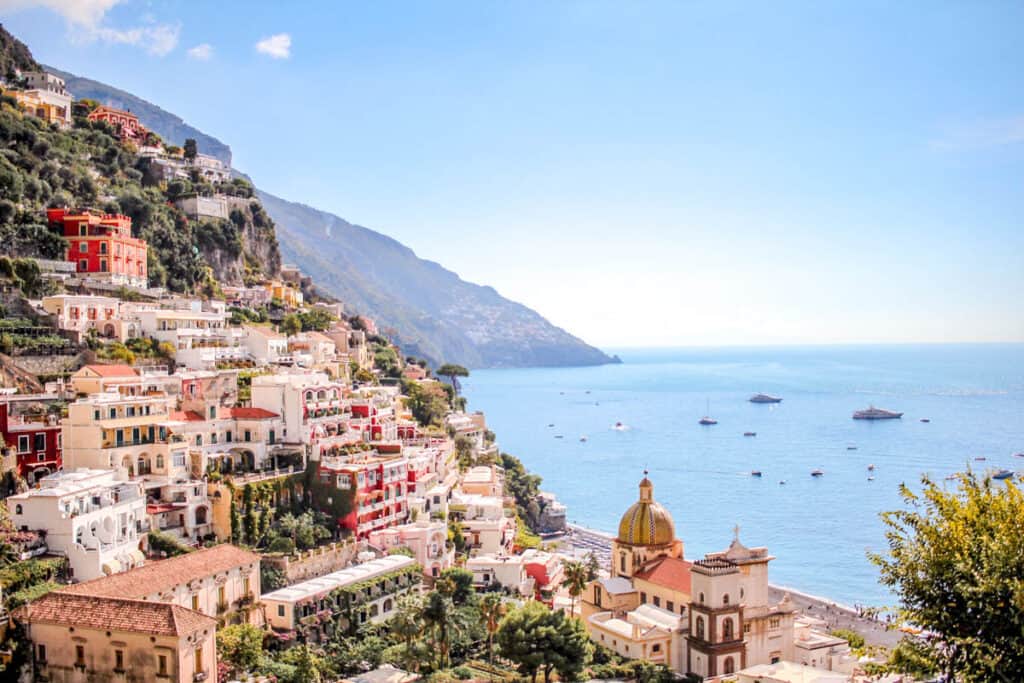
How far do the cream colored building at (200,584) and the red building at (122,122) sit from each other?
5024 cm

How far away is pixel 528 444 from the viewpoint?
401 ft

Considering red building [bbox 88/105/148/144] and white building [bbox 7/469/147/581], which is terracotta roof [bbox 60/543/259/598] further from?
red building [bbox 88/105/148/144]

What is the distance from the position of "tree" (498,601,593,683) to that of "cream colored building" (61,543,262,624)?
826 centimetres

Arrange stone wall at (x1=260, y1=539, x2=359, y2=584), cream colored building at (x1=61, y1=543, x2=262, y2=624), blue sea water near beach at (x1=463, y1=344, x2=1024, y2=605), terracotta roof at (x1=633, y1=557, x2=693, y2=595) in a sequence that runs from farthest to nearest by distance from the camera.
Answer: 1. blue sea water near beach at (x1=463, y1=344, x2=1024, y2=605)
2. terracotta roof at (x1=633, y1=557, x2=693, y2=595)
3. stone wall at (x1=260, y1=539, x2=359, y2=584)
4. cream colored building at (x1=61, y1=543, x2=262, y2=624)

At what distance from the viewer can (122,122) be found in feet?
238

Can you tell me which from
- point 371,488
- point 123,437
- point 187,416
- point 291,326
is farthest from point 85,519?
point 291,326

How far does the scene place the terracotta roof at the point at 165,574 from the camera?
83.8 ft

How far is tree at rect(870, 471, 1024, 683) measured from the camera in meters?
16.3

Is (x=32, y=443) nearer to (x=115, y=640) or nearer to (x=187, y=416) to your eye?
(x=187, y=416)

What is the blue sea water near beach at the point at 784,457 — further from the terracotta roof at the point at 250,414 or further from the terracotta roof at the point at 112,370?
the terracotta roof at the point at 112,370

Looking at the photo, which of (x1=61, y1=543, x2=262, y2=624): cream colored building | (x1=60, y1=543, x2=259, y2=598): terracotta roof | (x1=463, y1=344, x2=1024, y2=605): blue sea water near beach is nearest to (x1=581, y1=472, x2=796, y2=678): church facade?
(x1=61, y1=543, x2=262, y2=624): cream colored building

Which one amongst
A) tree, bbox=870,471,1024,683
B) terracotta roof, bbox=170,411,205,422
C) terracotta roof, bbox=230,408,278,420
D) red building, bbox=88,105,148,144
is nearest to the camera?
tree, bbox=870,471,1024,683

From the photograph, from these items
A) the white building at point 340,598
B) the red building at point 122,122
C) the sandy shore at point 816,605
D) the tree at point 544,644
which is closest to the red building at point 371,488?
the white building at point 340,598

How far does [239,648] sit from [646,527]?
53.3 ft
